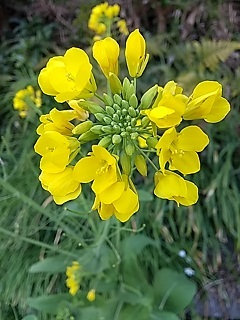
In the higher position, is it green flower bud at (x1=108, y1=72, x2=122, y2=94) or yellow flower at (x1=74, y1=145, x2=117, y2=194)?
green flower bud at (x1=108, y1=72, x2=122, y2=94)

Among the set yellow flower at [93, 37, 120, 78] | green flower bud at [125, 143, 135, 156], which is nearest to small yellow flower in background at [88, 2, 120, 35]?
yellow flower at [93, 37, 120, 78]

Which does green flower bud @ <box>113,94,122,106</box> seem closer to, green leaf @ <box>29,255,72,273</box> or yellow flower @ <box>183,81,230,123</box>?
yellow flower @ <box>183,81,230,123</box>

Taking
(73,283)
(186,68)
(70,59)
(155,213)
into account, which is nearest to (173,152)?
(70,59)

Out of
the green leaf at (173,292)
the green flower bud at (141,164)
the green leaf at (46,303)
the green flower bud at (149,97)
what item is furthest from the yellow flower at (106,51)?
the green leaf at (173,292)

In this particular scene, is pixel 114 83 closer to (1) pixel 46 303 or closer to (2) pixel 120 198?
(2) pixel 120 198

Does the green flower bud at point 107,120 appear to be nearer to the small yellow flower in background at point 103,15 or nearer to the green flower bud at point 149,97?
the green flower bud at point 149,97

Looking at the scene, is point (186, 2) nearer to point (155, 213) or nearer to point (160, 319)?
point (155, 213)
